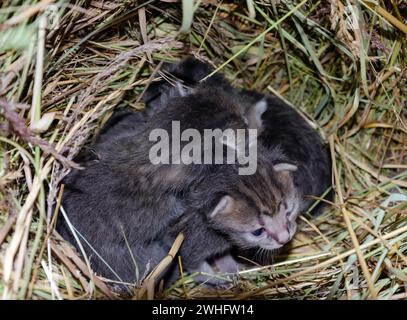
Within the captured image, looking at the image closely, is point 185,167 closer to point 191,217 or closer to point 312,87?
point 191,217

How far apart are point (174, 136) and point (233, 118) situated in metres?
0.48

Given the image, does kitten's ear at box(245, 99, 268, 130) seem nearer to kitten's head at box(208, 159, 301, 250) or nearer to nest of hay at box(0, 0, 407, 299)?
nest of hay at box(0, 0, 407, 299)

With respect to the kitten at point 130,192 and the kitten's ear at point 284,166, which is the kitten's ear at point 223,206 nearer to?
the kitten at point 130,192

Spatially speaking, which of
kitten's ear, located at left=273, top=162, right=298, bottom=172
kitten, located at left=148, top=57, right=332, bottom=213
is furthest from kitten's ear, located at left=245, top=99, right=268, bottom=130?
kitten's ear, located at left=273, top=162, right=298, bottom=172

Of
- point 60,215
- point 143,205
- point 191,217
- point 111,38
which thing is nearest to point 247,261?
point 191,217

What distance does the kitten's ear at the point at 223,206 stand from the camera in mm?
3316

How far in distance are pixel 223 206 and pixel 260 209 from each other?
0.24m

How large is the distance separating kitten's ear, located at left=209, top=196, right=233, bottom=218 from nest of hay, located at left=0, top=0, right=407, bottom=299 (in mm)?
505

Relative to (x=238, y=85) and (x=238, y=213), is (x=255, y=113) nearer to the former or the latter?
(x=238, y=85)

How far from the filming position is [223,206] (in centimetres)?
336

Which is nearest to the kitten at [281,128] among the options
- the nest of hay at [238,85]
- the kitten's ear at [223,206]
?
the nest of hay at [238,85]

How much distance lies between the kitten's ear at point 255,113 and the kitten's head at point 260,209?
0.62 meters
